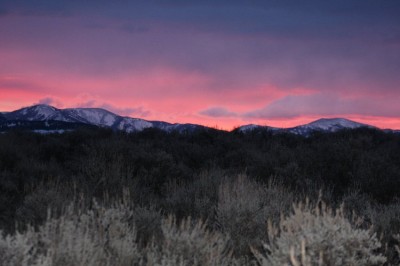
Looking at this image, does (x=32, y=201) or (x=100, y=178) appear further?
(x=100, y=178)

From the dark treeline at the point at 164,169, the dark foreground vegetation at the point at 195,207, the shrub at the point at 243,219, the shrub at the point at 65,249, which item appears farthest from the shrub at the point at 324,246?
the dark treeline at the point at 164,169

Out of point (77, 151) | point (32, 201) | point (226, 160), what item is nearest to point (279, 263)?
point (32, 201)

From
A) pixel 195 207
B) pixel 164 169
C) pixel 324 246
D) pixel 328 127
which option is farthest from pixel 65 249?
pixel 328 127

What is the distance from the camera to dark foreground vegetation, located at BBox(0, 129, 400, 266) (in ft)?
19.2

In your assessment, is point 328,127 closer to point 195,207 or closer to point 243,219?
point 195,207

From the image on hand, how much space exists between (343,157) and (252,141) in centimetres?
1122

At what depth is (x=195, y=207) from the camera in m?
10.4

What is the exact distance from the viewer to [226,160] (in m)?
20.6

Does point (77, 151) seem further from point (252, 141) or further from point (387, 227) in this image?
point (387, 227)

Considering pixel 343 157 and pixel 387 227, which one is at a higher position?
pixel 343 157

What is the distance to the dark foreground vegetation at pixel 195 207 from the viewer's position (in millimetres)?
5859

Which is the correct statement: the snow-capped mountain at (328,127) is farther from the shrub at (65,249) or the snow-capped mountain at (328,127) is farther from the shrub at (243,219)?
the shrub at (65,249)

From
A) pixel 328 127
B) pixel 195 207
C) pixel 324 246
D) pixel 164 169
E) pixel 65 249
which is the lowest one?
pixel 195 207

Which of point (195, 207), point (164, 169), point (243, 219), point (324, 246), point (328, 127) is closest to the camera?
point (324, 246)
